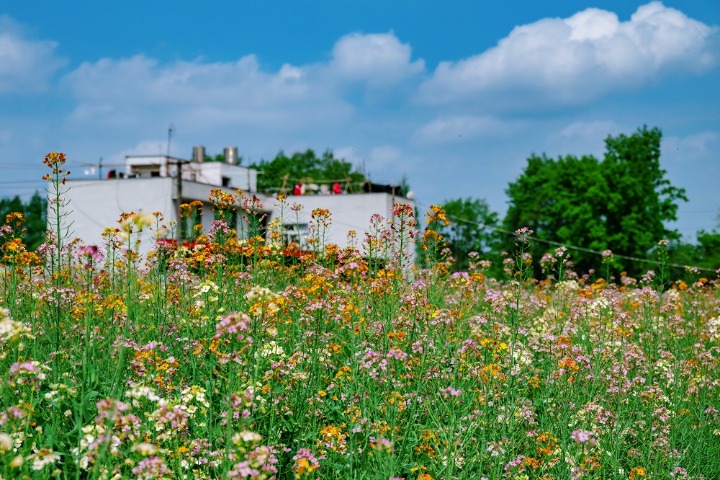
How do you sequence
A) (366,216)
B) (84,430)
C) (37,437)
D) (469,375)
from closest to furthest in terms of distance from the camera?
(84,430), (37,437), (469,375), (366,216)

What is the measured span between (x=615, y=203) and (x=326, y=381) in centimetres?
4992

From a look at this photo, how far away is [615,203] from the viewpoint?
5238 cm

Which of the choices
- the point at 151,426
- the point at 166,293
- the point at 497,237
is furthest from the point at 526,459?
the point at 497,237

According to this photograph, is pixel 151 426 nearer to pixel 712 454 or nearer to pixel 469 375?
pixel 469 375

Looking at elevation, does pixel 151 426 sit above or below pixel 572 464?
above

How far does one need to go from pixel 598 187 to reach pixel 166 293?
50415 mm

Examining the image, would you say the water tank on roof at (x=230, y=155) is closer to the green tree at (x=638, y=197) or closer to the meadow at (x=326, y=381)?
the green tree at (x=638, y=197)

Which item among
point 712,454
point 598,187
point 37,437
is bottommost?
point 712,454

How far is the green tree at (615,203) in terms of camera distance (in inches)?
2044

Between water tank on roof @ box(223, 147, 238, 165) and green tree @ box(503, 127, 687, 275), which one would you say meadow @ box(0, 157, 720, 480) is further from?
water tank on roof @ box(223, 147, 238, 165)

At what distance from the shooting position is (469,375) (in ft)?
19.0

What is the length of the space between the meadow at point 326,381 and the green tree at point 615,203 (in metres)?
46.1

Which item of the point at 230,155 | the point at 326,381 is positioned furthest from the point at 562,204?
the point at 326,381

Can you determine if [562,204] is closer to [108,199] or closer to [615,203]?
[615,203]
